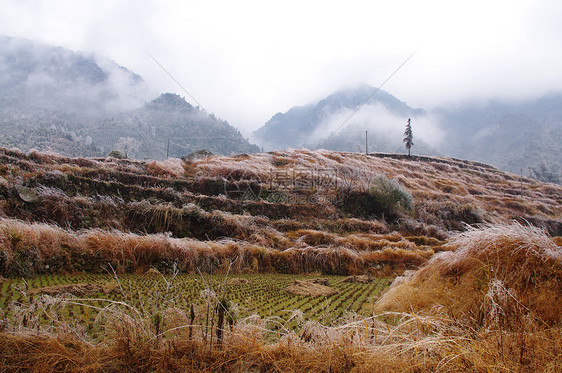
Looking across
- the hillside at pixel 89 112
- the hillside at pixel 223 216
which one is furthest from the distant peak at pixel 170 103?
the hillside at pixel 223 216

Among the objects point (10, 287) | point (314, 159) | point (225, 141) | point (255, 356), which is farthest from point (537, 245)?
point (225, 141)

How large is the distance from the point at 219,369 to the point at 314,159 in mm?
26244

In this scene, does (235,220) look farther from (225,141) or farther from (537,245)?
(225,141)

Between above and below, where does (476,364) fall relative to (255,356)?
above

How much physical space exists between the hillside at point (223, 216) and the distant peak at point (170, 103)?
418 feet

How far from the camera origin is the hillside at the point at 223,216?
226 inches

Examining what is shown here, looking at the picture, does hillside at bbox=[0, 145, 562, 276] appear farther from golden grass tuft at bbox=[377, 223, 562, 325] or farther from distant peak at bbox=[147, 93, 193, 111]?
distant peak at bbox=[147, 93, 193, 111]

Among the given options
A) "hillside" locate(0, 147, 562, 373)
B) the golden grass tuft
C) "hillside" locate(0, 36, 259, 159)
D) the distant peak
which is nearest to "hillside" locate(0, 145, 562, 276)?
"hillside" locate(0, 147, 562, 373)

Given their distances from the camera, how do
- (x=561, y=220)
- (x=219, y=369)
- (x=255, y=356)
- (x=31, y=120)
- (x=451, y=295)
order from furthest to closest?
(x=31, y=120), (x=561, y=220), (x=451, y=295), (x=255, y=356), (x=219, y=369)

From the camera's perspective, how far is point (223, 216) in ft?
33.4

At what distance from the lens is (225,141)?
326 feet

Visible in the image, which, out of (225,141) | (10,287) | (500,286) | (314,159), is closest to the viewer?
(500,286)

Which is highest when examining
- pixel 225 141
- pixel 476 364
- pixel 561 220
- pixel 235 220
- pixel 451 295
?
pixel 225 141

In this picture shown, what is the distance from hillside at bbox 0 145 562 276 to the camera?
573 cm
